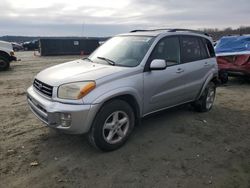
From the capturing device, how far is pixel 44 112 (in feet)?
14.5

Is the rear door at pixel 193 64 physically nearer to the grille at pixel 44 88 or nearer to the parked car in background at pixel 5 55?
the grille at pixel 44 88

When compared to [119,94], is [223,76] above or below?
below

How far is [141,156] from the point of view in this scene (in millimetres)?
4535

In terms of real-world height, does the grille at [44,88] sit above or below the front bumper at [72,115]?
above

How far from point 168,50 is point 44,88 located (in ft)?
7.74

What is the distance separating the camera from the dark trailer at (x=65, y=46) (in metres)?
27.4

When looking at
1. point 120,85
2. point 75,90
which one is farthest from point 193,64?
point 75,90

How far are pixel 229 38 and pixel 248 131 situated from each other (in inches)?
267

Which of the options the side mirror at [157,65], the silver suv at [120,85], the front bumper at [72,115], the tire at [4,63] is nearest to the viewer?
the front bumper at [72,115]

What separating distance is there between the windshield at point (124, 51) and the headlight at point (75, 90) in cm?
96

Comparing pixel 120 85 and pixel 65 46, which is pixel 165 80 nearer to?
pixel 120 85

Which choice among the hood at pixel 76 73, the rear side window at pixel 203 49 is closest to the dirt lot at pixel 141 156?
the hood at pixel 76 73

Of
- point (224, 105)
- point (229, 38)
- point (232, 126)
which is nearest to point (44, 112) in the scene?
point (232, 126)

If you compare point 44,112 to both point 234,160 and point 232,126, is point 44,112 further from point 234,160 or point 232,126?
point 232,126
